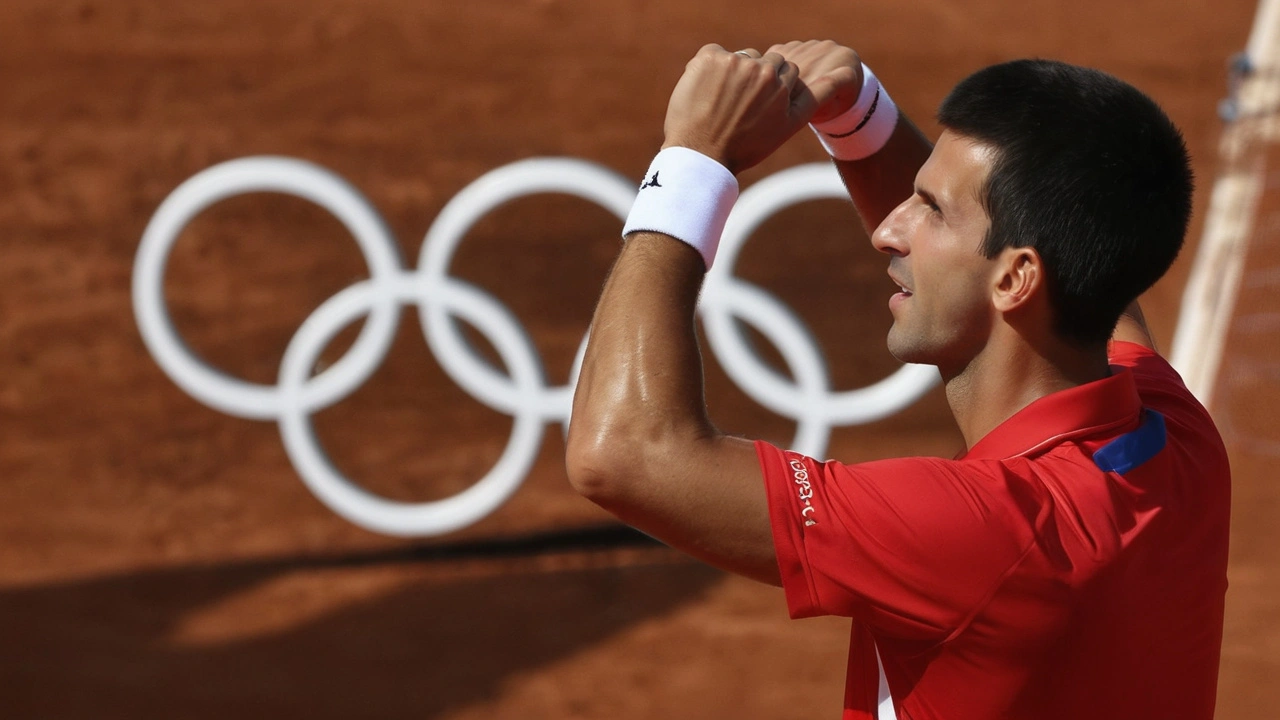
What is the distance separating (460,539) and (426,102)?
220cm

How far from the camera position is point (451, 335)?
6.32 m

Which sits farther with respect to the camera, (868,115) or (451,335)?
(451,335)

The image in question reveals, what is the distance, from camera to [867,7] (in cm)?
656

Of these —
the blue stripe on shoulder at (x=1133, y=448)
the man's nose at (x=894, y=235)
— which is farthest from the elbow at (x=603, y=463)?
the blue stripe on shoulder at (x=1133, y=448)

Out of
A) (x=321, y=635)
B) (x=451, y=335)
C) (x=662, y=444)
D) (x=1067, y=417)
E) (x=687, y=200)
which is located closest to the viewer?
(x=662, y=444)

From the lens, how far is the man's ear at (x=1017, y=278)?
1.74m

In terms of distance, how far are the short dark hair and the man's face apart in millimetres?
25

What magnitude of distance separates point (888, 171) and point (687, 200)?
745mm

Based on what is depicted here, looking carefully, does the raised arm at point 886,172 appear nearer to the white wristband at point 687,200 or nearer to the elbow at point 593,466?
the white wristband at point 687,200

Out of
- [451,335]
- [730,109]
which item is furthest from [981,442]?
[451,335]

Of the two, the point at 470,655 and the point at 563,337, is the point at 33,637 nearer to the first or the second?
the point at 470,655

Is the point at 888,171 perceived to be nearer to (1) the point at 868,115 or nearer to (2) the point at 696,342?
(1) the point at 868,115

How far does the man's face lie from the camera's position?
1.80 meters

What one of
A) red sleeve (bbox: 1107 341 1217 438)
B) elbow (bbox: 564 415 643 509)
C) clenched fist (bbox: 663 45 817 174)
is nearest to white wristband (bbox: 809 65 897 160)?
clenched fist (bbox: 663 45 817 174)
